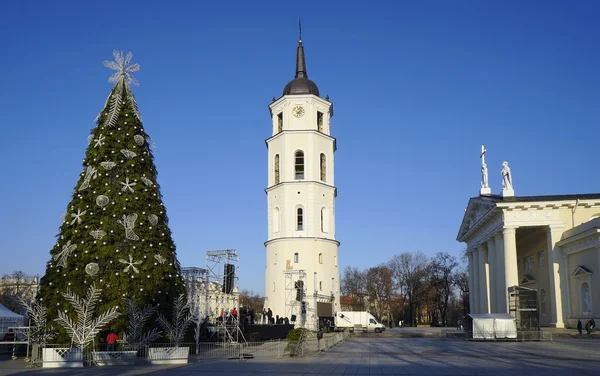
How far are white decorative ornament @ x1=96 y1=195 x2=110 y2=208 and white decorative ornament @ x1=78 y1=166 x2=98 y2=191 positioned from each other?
3.32 feet

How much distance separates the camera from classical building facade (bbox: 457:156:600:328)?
42062 millimetres

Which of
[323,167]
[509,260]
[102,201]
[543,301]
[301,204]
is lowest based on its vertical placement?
[543,301]

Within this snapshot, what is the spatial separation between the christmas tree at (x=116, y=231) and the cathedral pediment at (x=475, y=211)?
1174 inches

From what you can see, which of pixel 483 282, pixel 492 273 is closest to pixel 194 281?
pixel 492 273

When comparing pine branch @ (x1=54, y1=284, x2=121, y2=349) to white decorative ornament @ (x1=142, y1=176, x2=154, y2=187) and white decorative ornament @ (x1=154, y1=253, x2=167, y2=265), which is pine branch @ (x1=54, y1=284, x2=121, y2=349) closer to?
white decorative ornament @ (x1=154, y1=253, x2=167, y2=265)

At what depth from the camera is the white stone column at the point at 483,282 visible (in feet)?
188

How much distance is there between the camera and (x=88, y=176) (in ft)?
85.6

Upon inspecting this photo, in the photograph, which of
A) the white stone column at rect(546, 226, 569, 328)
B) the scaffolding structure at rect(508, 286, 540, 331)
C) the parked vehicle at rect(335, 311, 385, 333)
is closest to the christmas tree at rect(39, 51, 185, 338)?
the scaffolding structure at rect(508, 286, 540, 331)

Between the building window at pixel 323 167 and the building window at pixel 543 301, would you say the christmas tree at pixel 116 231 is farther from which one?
the building window at pixel 323 167

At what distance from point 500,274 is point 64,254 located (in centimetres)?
3498

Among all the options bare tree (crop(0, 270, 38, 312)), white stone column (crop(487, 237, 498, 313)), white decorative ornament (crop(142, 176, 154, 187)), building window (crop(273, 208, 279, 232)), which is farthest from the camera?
bare tree (crop(0, 270, 38, 312))

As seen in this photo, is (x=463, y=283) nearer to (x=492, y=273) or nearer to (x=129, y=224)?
(x=492, y=273)

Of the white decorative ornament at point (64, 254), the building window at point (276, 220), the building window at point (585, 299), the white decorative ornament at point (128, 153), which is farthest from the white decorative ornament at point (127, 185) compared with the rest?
the building window at point (276, 220)

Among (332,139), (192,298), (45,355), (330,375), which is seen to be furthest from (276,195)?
(330,375)
